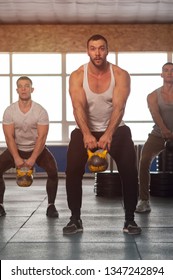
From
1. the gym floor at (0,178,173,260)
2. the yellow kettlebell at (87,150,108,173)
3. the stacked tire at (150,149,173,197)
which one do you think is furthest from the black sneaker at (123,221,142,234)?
the stacked tire at (150,149,173,197)

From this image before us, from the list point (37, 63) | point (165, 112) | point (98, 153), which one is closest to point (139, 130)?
point (37, 63)

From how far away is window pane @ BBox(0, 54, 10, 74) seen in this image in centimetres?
988

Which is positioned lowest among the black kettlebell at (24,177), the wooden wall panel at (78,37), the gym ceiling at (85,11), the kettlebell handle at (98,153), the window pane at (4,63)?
the black kettlebell at (24,177)

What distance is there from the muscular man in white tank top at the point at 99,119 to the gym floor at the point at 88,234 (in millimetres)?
250

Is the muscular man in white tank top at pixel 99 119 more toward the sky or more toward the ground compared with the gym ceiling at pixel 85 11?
more toward the ground

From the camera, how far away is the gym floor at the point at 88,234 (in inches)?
122

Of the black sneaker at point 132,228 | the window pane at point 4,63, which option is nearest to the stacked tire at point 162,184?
the black sneaker at point 132,228

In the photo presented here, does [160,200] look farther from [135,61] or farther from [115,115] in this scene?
[135,61]

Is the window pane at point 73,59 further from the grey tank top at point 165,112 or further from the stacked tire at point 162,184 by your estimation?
the grey tank top at point 165,112

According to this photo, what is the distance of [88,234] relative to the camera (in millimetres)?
3760

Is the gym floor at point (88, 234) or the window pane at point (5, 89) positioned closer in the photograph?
the gym floor at point (88, 234)

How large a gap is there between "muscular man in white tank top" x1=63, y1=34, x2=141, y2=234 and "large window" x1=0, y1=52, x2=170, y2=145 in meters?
6.20

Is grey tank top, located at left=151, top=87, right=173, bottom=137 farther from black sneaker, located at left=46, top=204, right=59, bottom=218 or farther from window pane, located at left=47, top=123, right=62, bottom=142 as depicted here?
window pane, located at left=47, top=123, right=62, bottom=142

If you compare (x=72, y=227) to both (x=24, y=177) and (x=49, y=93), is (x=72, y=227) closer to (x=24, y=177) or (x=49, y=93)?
(x=24, y=177)
